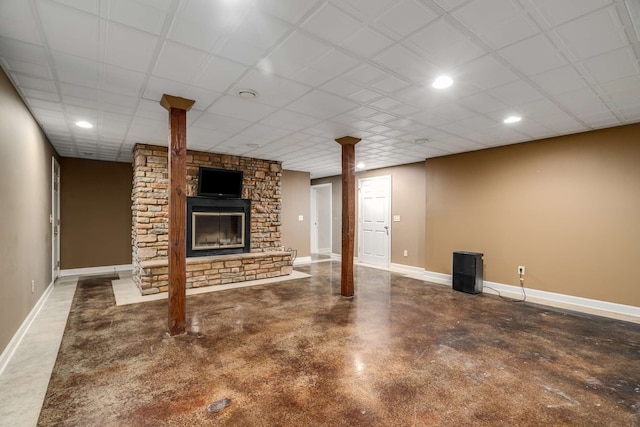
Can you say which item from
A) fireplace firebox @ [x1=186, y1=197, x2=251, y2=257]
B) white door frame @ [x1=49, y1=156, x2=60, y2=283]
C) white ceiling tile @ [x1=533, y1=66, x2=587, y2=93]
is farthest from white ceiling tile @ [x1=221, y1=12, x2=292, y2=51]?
white door frame @ [x1=49, y1=156, x2=60, y2=283]

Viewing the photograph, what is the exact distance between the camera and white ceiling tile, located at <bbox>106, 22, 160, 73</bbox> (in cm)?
201

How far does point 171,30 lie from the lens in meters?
2.00

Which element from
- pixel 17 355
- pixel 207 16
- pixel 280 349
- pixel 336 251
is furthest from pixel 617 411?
pixel 336 251

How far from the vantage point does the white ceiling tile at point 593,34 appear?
1.86m

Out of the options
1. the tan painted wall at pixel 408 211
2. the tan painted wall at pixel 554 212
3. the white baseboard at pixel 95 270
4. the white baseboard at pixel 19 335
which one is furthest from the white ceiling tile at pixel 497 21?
the white baseboard at pixel 95 270

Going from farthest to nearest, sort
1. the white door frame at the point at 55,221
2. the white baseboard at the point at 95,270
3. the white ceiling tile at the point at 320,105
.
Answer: the white baseboard at the point at 95,270 < the white door frame at the point at 55,221 < the white ceiling tile at the point at 320,105

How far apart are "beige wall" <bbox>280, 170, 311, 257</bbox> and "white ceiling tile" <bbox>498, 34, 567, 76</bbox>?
5.97 meters

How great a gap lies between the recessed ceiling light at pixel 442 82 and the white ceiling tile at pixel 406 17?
810 mm

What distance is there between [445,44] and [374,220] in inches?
225

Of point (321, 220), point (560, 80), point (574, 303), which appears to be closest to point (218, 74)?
point (560, 80)

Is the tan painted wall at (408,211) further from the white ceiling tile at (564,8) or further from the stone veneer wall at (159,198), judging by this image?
the white ceiling tile at (564,8)

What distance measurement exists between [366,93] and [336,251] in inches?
254

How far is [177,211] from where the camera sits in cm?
319

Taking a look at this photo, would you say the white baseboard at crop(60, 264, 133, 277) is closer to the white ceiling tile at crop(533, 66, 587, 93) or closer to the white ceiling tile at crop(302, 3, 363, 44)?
the white ceiling tile at crop(302, 3, 363, 44)
